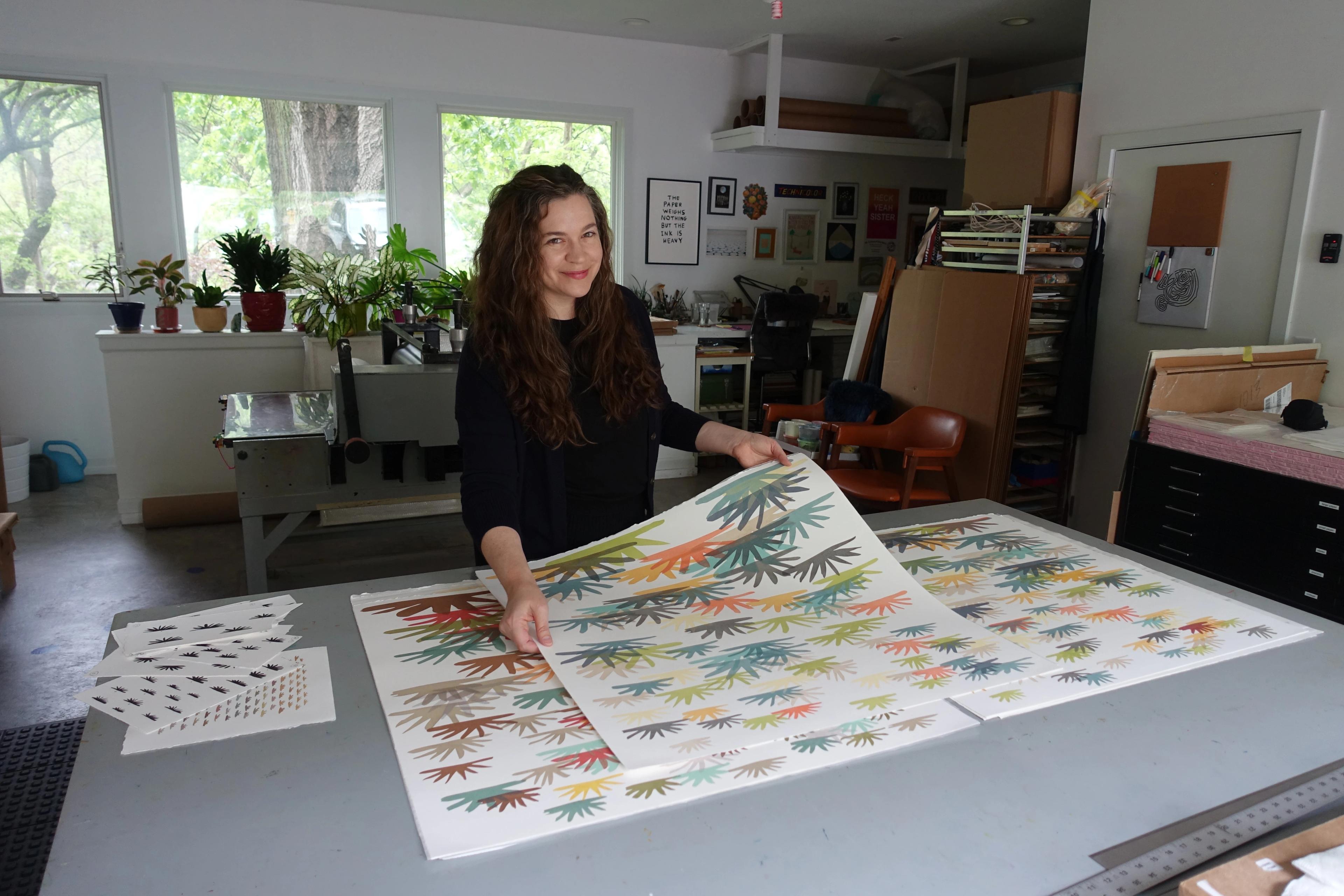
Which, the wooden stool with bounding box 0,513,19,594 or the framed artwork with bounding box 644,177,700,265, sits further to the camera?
the framed artwork with bounding box 644,177,700,265

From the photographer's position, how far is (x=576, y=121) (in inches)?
239

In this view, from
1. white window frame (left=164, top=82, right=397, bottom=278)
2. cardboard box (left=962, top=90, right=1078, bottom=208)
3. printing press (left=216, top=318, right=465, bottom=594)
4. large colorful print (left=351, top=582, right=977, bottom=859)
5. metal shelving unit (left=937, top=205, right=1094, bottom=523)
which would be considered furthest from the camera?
white window frame (left=164, top=82, right=397, bottom=278)

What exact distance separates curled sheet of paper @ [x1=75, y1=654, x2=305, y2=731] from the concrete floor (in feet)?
5.51

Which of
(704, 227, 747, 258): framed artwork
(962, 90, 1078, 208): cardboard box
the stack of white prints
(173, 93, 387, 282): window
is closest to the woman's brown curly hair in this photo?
the stack of white prints

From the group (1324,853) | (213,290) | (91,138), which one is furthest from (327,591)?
(91,138)

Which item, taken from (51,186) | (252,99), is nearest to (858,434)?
(252,99)

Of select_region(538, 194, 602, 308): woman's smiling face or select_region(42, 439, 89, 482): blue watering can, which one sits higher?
select_region(538, 194, 602, 308): woman's smiling face

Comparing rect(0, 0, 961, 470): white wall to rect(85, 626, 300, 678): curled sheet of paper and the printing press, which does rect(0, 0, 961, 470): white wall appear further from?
rect(85, 626, 300, 678): curled sheet of paper

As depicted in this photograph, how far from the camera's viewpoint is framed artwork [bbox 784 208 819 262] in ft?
22.1

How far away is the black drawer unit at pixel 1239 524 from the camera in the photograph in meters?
2.61

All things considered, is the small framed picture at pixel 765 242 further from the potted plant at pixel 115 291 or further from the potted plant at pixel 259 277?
the potted plant at pixel 115 291

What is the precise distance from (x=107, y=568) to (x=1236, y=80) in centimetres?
510

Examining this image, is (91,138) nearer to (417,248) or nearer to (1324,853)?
(417,248)

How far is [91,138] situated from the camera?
510cm
